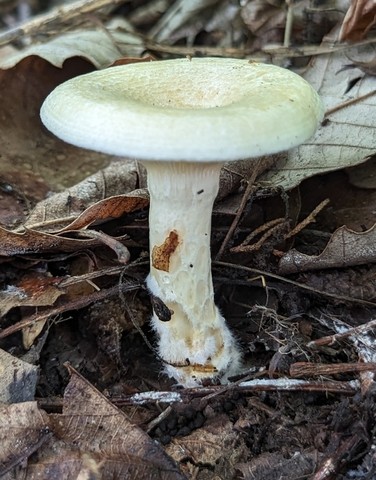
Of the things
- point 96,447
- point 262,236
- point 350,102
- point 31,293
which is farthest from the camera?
point 350,102

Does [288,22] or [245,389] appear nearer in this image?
[245,389]

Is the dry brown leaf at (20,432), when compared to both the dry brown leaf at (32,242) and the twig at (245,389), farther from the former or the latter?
the dry brown leaf at (32,242)

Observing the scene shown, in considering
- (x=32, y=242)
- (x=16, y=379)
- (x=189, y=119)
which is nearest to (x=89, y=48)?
(x=32, y=242)

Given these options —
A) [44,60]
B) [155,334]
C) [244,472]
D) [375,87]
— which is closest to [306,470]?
[244,472]

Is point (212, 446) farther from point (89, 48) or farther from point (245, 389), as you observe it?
point (89, 48)

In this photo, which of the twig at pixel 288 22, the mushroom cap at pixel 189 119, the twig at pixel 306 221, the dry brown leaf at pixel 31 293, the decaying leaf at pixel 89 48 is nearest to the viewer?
the mushroom cap at pixel 189 119

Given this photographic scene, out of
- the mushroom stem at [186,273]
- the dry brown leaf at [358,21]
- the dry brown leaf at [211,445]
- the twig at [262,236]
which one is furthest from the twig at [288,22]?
the dry brown leaf at [211,445]
